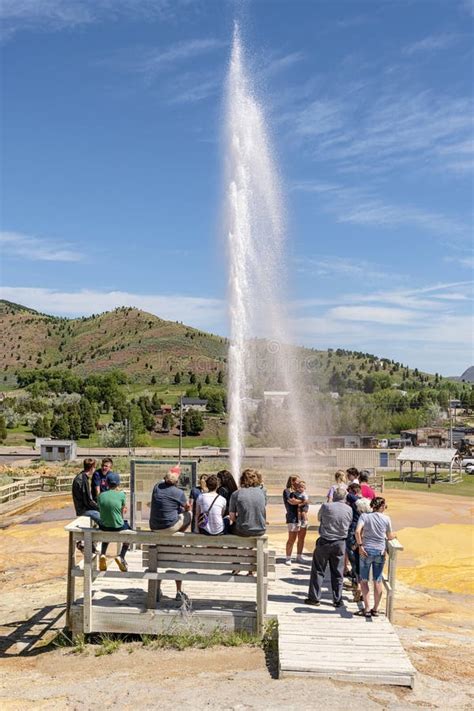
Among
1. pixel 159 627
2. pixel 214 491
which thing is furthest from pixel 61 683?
pixel 214 491

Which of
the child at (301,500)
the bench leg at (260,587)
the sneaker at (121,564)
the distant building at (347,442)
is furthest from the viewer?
the distant building at (347,442)

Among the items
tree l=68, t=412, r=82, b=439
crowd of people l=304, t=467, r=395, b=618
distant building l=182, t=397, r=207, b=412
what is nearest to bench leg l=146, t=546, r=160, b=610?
crowd of people l=304, t=467, r=395, b=618

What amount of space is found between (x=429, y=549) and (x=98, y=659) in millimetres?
13677

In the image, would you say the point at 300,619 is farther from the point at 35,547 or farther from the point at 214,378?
the point at 214,378

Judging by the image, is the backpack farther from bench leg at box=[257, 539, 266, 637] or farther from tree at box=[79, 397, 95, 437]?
tree at box=[79, 397, 95, 437]

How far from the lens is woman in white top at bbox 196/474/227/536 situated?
10070 millimetres

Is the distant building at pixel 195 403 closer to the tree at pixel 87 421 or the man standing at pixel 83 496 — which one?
the tree at pixel 87 421

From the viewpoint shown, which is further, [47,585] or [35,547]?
[35,547]

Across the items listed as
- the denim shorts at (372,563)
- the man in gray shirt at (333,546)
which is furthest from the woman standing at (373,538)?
the man in gray shirt at (333,546)

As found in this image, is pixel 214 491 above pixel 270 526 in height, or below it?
above

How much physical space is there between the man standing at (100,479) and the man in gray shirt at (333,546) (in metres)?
3.86

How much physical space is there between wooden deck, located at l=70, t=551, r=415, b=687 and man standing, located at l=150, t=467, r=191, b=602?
0.46 meters

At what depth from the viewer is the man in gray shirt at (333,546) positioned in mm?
10219

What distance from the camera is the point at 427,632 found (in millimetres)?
11289
